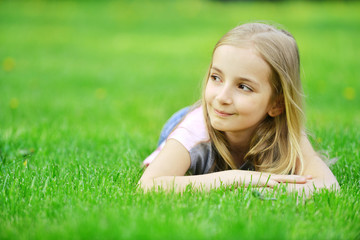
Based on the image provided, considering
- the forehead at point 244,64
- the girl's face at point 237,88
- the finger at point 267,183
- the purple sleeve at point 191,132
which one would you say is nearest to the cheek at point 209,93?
the girl's face at point 237,88

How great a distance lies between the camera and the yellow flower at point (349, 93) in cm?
616

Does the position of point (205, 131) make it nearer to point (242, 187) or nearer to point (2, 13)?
point (242, 187)

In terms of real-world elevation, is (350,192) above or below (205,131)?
below

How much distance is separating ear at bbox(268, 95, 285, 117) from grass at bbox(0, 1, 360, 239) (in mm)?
498

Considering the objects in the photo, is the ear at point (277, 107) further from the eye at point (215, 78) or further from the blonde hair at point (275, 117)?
the eye at point (215, 78)

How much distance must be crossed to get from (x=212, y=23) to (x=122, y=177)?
12693 millimetres

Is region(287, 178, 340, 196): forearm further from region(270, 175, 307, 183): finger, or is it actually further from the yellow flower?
the yellow flower

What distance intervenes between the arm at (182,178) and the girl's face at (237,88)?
0.31 meters

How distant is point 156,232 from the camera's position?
1.86m

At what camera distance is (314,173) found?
2.77 metres

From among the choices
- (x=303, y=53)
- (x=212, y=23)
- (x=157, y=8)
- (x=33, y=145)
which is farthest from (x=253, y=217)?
(x=157, y=8)

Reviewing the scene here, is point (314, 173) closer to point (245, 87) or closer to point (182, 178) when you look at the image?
point (245, 87)

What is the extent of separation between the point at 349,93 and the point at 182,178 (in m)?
4.49

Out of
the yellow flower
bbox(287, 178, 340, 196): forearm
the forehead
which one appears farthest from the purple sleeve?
the yellow flower
